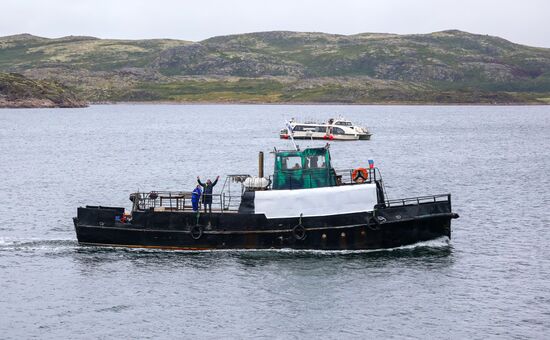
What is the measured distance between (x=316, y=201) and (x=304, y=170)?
6.54ft

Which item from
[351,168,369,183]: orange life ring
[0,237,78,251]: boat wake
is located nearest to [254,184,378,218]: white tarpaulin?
[351,168,369,183]: orange life ring

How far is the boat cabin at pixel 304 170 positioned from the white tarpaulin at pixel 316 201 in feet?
3.06

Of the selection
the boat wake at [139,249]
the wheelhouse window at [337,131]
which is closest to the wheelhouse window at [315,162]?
the boat wake at [139,249]

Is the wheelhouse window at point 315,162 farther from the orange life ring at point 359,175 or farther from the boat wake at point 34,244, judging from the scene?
the boat wake at point 34,244

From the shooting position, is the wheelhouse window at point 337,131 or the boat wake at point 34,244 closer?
the boat wake at point 34,244

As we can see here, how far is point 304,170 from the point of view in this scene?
40.7m

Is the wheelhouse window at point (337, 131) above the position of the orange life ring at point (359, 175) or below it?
above

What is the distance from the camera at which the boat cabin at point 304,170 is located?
40531mm

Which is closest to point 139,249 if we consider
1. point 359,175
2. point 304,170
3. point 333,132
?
point 304,170

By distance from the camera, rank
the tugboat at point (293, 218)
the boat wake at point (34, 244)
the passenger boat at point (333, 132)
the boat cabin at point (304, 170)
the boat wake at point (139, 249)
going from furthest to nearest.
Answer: the passenger boat at point (333, 132)
the boat wake at point (34, 244)
the boat cabin at point (304, 170)
the boat wake at point (139, 249)
the tugboat at point (293, 218)

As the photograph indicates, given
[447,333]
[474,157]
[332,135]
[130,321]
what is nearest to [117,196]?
[130,321]

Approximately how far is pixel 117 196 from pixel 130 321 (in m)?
31.0

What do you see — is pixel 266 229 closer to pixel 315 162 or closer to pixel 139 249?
pixel 315 162

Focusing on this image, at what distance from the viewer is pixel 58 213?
5469cm
